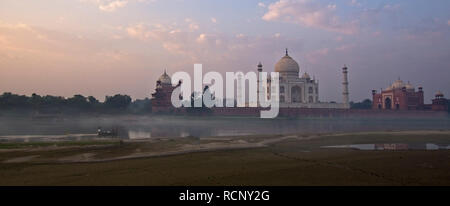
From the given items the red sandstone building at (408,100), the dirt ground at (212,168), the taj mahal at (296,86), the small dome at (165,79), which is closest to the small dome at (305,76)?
the taj mahal at (296,86)

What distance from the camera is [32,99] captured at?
159 ft

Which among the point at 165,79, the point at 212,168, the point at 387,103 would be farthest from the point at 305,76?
the point at 212,168

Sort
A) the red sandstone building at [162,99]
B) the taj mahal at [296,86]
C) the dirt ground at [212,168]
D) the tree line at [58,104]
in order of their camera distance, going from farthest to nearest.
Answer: the taj mahal at [296,86] < the red sandstone building at [162,99] < the tree line at [58,104] < the dirt ground at [212,168]

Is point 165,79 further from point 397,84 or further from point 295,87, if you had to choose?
point 397,84

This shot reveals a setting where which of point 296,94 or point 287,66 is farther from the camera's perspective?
point 296,94

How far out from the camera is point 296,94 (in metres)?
59.1

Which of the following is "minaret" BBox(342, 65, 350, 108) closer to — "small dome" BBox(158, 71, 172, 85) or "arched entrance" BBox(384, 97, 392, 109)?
"arched entrance" BBox(384, 97, 392, 109)

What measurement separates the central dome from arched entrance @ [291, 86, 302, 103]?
10.1ft

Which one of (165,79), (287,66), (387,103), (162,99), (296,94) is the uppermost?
(287,66)

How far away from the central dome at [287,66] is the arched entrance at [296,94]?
307 centimetres

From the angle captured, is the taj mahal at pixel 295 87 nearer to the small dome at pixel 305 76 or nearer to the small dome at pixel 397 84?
the small dome at pixel 305 76

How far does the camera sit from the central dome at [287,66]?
189 ft

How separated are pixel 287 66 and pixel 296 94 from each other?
18.0 feet
